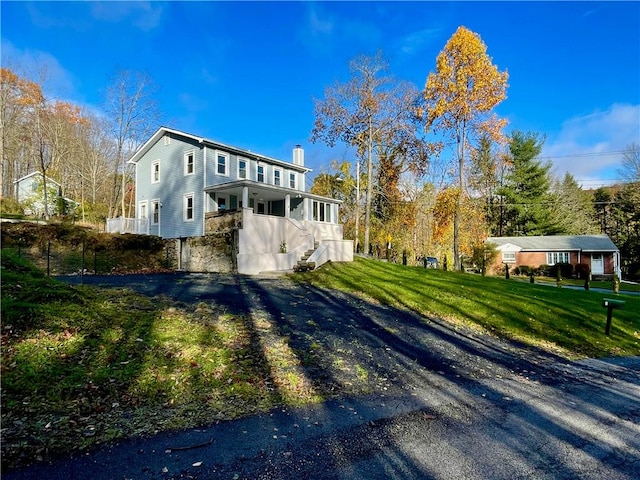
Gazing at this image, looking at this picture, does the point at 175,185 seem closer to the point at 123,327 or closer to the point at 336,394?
the point at 123,327

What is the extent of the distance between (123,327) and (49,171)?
3477 centimetres

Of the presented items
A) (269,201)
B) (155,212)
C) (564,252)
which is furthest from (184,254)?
(564,252)

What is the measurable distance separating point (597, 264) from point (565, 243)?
10.1 ft

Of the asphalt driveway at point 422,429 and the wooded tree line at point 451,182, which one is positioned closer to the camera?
the asphalt driveway at point 422,429

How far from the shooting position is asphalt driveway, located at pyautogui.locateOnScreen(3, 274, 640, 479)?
264 centimetres

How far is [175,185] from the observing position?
20.0 m

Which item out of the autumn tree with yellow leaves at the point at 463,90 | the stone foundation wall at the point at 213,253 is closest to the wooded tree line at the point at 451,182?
the autumn tree with yellow leaves at the point at 463,90

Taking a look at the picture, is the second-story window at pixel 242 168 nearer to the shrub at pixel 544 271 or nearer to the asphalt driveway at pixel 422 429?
the asphalt driveway at pixel 422 429

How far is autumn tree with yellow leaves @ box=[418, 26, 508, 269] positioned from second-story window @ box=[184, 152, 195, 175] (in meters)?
13.9

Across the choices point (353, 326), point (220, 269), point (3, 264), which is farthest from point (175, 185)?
point (353, 326)

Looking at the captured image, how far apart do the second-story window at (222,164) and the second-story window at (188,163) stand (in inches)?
56.0

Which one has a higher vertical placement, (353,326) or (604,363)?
(353,326)

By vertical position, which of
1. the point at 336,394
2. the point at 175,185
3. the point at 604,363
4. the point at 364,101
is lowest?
the point at 604,363

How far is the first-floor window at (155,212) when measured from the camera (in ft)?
69.2
